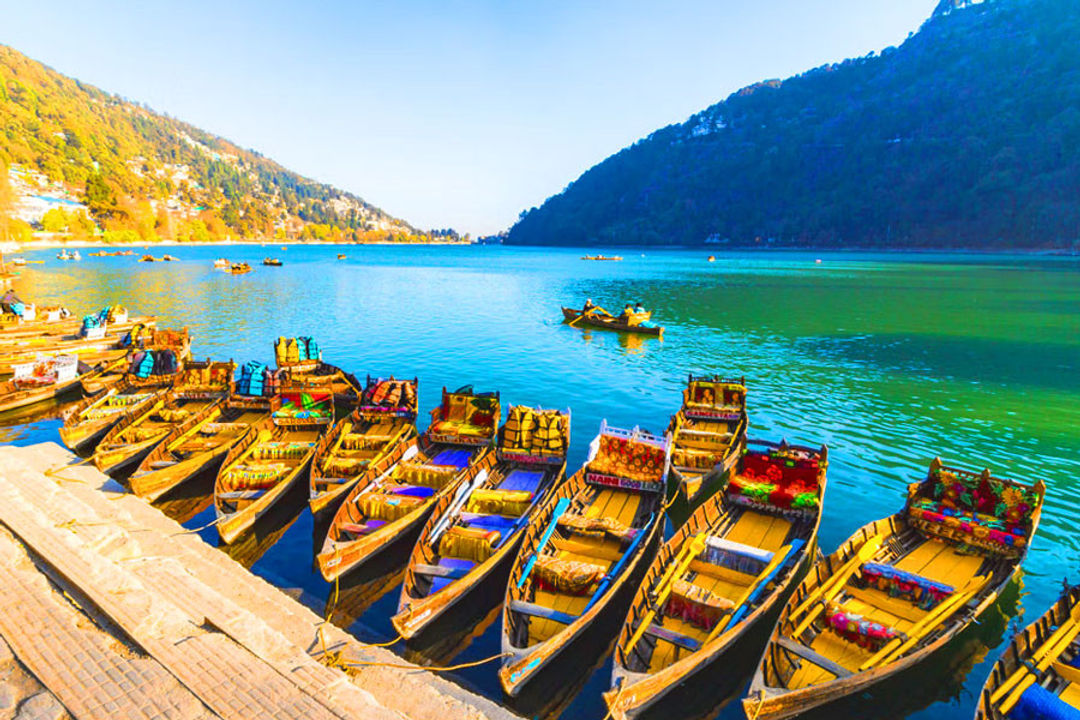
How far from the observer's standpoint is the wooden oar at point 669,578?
10.7m

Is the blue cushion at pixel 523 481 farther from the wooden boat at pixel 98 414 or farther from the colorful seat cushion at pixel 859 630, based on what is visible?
the wooden boat at pixel 98 414

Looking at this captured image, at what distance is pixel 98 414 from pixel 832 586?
29495mm

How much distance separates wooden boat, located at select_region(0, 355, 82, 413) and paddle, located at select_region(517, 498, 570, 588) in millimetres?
29984

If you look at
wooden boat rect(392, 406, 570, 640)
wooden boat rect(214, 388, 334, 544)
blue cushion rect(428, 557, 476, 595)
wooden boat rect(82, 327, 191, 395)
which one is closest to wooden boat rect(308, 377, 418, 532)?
wooden boat rect(214, 388, 334, 544)

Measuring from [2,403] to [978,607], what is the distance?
40.9 m

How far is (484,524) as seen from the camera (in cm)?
1513

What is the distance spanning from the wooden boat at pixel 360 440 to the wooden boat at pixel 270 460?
0.91m

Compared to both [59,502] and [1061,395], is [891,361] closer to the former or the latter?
[1061,395]

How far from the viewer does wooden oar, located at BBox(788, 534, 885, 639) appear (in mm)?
10898

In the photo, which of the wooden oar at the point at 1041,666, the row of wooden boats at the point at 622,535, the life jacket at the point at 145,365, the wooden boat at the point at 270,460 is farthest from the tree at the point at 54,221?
the wooden oar at the point at 1041,666

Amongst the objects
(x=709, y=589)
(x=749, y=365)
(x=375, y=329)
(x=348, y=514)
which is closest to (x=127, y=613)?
(x=348, y=514)

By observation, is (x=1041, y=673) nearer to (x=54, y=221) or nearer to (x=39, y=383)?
(x=39, y=383)

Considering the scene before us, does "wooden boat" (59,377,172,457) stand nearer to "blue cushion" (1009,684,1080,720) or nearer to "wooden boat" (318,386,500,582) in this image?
"wooden boat" (318,386,500,582)

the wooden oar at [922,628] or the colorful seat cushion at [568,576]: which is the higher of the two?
the wooden oar at [922,628]
